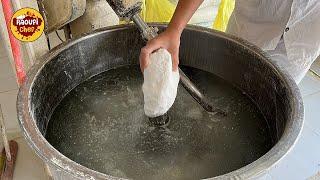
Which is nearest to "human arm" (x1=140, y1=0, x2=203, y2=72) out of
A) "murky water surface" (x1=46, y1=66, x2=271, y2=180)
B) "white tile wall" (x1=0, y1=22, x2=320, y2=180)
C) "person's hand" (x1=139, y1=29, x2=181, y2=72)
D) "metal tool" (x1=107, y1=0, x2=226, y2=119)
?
"person's hand" (x1=139, y1=29, x2=181, y2=72)

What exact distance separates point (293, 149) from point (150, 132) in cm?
77

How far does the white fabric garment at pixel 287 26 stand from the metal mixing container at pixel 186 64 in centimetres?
15

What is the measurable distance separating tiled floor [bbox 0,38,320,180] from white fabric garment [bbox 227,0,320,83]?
0.47 m

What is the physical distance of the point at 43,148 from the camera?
826 mm

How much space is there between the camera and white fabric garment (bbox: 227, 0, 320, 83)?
116 centimetres

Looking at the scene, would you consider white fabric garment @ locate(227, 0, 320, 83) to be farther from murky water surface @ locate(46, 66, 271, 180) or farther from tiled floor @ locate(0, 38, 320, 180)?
tiled floor @ locate(0, 38, 320, 180)

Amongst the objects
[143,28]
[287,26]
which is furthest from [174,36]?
[287,26]

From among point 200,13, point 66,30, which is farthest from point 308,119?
point 66,30

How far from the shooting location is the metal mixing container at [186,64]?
0.84 m

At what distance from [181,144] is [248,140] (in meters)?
0.20

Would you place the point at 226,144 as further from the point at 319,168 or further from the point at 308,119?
the point at 308,119

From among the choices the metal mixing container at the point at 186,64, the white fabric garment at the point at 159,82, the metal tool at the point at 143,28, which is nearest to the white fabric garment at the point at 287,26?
the metal mixing container at the point at 186,64

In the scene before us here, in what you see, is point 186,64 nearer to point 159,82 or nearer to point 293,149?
point 159,82

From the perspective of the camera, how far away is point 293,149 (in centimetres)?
Result: 160
